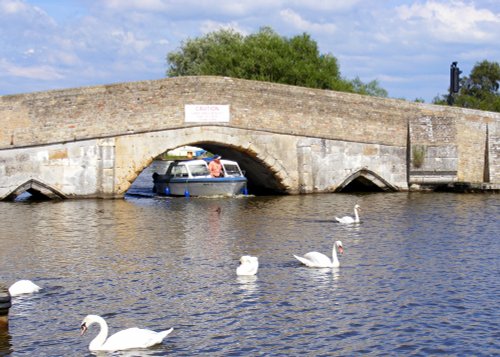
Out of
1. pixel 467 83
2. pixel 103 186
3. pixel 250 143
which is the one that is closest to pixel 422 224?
pixel 250 143

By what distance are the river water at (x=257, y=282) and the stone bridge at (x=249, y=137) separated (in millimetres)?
2843

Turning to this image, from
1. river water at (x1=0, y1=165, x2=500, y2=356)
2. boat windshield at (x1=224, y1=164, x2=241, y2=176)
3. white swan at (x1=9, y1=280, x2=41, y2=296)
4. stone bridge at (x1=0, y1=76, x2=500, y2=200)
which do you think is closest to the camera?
river water at (x1=0, y1=165, x2=500, y2=356)

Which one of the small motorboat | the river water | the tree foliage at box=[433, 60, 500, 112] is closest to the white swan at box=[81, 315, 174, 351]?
the river water

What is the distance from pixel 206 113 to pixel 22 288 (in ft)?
52.8

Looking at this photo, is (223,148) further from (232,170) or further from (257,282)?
(257,282)

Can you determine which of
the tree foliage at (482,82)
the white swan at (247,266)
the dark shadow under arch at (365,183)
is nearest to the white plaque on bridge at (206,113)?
the dark shadow under arch at (365,183)

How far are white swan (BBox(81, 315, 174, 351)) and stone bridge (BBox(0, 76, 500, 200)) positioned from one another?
57.1 ft

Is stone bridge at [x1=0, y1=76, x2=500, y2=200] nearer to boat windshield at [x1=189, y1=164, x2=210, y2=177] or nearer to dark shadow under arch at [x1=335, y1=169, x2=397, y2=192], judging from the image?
dark shadow under arch at [x1=335, y1=169, x2=397, y2=192]

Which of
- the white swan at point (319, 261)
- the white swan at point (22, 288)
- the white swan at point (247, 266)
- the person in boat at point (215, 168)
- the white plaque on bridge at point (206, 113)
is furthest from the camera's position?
the person in boat at point (215, 168)

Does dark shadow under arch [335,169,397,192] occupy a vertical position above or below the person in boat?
below

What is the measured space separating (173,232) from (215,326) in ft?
30.6

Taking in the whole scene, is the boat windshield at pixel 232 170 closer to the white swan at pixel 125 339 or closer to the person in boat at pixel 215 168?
the person in boat at pixel 215 168

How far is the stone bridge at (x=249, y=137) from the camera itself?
27375 millimetres

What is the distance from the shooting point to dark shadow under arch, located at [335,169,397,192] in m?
31.9
